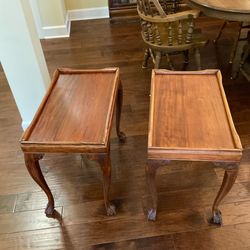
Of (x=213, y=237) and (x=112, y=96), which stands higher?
(x=112, y=96)

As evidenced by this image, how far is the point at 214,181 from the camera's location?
1714mm

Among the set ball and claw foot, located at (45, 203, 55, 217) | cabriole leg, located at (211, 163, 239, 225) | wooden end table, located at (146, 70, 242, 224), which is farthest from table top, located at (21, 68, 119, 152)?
cabriole leg, located at (211, 163, 239, 225)

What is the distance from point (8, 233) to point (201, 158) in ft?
3.64

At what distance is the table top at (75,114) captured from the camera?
1.25 metres

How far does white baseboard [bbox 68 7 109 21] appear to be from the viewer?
3637mm

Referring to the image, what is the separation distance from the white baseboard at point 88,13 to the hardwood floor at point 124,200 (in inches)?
72.6

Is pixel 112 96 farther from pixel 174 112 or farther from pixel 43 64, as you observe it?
pixel 43 64

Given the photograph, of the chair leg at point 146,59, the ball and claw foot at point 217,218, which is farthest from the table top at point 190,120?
the chair leg at point 146,59

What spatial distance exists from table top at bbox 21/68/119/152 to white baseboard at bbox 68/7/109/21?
2.27m

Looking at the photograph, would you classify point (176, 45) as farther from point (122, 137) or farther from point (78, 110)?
point (78, 110)

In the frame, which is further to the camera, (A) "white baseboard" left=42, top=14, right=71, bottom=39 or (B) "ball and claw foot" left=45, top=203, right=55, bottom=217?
(A) "white baseboard" left=42, top=14, right=71, bottom=39

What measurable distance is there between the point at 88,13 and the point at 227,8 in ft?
7.54

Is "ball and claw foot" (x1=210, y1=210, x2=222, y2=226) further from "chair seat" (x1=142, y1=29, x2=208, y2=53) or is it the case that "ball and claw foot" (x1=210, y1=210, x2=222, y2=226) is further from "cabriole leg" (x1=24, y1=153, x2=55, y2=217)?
"chair seat" (x1=142, y1=29, x2=208, y2=53)

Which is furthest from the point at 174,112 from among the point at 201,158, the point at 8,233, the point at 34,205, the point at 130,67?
the point at 130,67
